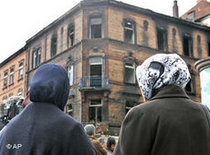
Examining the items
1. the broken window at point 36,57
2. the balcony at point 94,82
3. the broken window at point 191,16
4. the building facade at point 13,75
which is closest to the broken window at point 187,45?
the balcony at point 94,82

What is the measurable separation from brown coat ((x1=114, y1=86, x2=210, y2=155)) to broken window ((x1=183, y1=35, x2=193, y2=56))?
92.0ft

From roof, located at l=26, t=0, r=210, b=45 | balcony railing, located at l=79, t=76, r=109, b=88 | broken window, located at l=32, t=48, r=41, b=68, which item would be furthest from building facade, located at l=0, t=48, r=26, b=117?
balcony railing, located at l=79, t=76, r=109, b=88

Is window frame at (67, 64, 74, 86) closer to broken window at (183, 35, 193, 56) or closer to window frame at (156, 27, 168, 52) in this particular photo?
window frame at (156, 27, 168, 52)

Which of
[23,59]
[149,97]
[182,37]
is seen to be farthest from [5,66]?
[149,97]

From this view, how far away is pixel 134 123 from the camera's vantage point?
8.94 feet

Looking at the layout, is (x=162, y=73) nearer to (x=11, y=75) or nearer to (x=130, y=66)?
(x=130, y=66)

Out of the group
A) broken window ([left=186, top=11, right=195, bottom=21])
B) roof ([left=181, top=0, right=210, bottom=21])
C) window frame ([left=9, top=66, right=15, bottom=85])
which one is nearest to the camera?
window frame ([left=9, top=66, right=15, bottom=85])

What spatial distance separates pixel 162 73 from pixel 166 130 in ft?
1.61

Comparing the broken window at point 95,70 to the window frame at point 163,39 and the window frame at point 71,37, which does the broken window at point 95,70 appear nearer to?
the window frame at point 71,37

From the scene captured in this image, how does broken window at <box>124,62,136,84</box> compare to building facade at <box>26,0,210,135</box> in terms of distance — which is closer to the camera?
building facade at <box>26,0,210,135</box>

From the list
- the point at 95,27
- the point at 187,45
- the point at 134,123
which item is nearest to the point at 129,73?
the point at 95,27

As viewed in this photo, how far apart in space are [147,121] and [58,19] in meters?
27.1

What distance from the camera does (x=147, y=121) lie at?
8.82 ft

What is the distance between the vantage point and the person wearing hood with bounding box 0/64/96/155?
7.83ft
